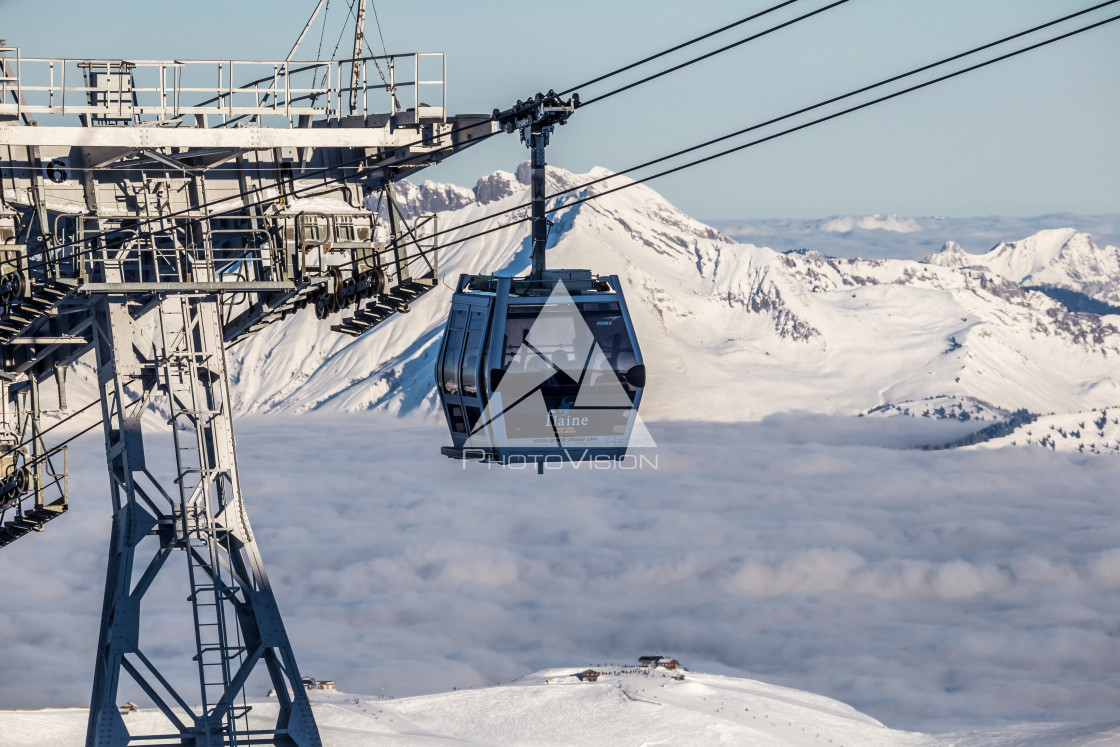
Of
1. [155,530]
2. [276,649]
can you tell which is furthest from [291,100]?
[276,649]

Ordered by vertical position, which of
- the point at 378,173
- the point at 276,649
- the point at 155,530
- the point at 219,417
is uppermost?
the point at 378,173

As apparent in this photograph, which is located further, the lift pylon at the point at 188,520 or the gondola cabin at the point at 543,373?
the lift pylon at the point at 188,520

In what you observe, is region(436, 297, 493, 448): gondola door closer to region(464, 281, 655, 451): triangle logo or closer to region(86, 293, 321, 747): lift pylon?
region(464, 281, 655, 451): triangle logo

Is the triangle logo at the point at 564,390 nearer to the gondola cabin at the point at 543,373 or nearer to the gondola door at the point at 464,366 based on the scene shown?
the gondola cabin at the point at 543,373

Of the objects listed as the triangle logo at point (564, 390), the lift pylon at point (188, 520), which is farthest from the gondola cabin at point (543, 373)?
the lift pylon at point (188, 520)

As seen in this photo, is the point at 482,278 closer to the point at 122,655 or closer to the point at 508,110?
the point at 508,110

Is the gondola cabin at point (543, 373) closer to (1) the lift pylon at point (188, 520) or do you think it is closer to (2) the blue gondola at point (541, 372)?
(2) the blue gondola at point (541, 372)
